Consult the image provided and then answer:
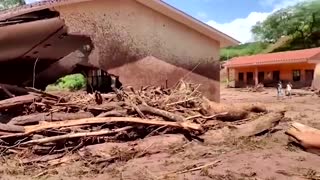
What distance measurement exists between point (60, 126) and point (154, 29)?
198 inches

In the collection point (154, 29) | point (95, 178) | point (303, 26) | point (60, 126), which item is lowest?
point (95, 178)

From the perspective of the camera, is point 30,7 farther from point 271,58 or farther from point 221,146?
point 271,58

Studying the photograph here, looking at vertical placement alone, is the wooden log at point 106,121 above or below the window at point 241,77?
below

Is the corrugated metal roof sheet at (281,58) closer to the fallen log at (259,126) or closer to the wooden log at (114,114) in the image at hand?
the fallen log at (259,126)

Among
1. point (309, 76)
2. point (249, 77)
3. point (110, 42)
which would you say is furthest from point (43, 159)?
point (249, 77)

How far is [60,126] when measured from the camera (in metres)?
9.91

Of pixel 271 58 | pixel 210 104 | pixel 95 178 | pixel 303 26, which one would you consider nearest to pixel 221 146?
pixel 210 104

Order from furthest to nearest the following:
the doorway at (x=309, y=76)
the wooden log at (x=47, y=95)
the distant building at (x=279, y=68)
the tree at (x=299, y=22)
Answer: the tree at (x=299, y=22), the doorway at (x=309, y=76), the distant building at (x=279, y=68), the wooden log at (x=47, y=95)

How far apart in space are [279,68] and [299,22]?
1862cm

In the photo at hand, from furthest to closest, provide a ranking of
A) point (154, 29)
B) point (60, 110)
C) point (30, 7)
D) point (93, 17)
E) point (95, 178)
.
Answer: point (154, 29) < point (93, 17) < point (30, 7) < point (60, 110) < point (95, 178)

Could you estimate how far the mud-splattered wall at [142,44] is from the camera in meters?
12.4

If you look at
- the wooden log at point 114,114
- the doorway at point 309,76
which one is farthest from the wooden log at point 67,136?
the doorway at point 309,76

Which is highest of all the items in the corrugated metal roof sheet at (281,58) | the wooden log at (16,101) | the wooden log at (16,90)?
the corrugated metal roof sheet at (281,58)

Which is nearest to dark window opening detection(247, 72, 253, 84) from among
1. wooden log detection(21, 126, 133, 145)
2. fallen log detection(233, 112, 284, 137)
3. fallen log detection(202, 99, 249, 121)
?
fallen log detection(202, 99, 249, 121)
